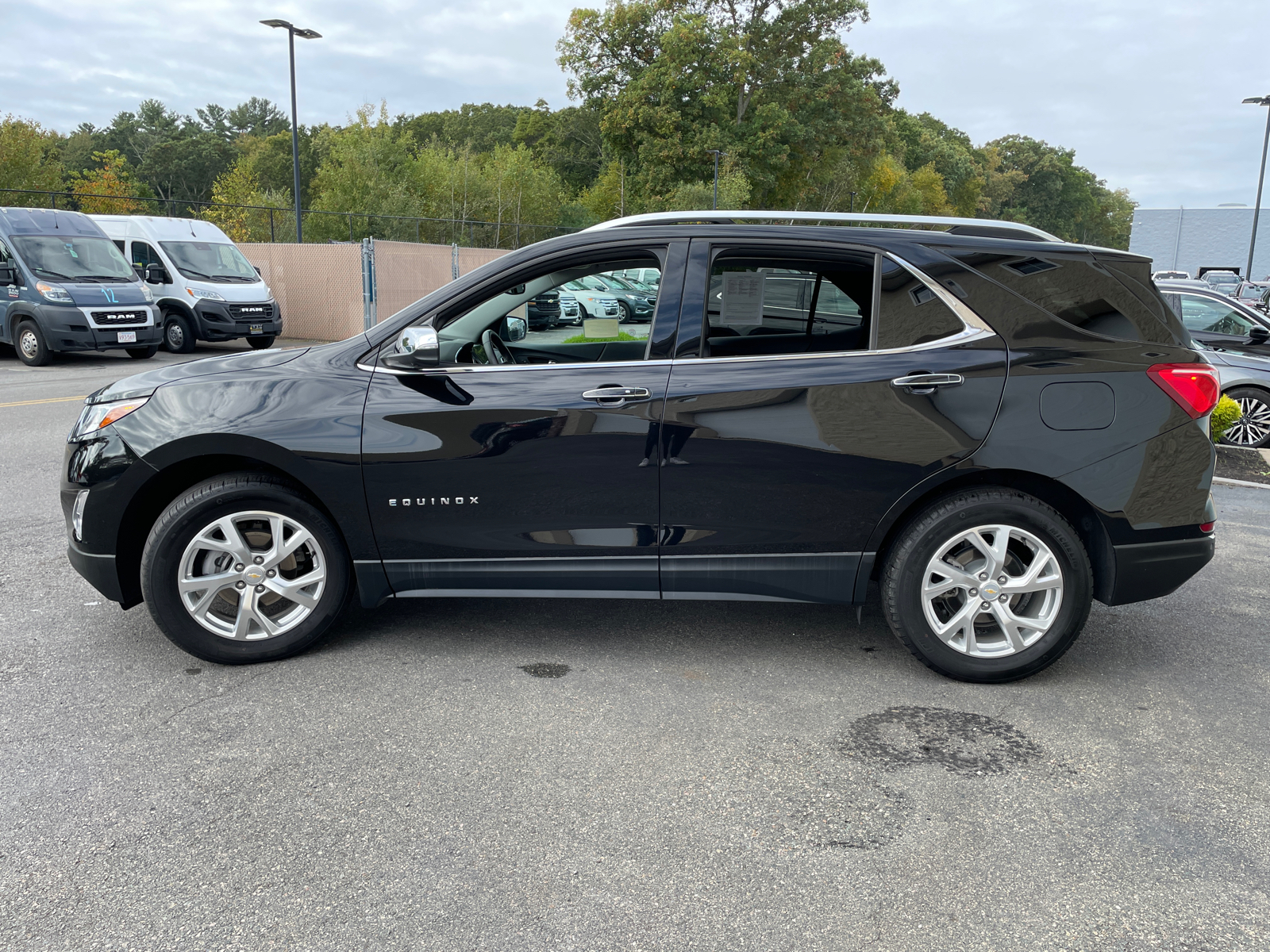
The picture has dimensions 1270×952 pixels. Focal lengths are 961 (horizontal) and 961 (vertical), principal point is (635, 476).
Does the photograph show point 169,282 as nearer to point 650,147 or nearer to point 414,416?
point 414,416

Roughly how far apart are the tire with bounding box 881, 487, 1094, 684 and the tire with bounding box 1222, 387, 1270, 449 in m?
7.92

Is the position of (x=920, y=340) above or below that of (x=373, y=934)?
above

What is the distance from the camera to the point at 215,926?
7.59 ft

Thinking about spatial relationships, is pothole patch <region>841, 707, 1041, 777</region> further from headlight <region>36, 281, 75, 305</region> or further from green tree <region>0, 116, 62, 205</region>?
→ green tree <region>0, 116, 62, 205</region>

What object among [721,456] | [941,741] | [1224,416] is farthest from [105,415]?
[1224,416]

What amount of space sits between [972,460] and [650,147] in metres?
51.6

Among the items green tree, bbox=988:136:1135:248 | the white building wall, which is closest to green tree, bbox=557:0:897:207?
the white building wall

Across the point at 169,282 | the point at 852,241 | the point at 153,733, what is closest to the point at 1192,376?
the point at 852,241

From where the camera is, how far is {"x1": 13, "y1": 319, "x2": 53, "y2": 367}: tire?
15.5 meters

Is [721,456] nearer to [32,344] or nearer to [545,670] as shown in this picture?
[545,670]

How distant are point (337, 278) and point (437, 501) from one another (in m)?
19.9

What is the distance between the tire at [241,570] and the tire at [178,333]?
55.2 ft

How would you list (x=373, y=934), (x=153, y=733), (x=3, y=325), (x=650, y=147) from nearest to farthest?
(x=373, y=934) → (x=153, y=733) → (x=3, y=325) → (x=650, y=147)

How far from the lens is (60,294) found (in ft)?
50.8
